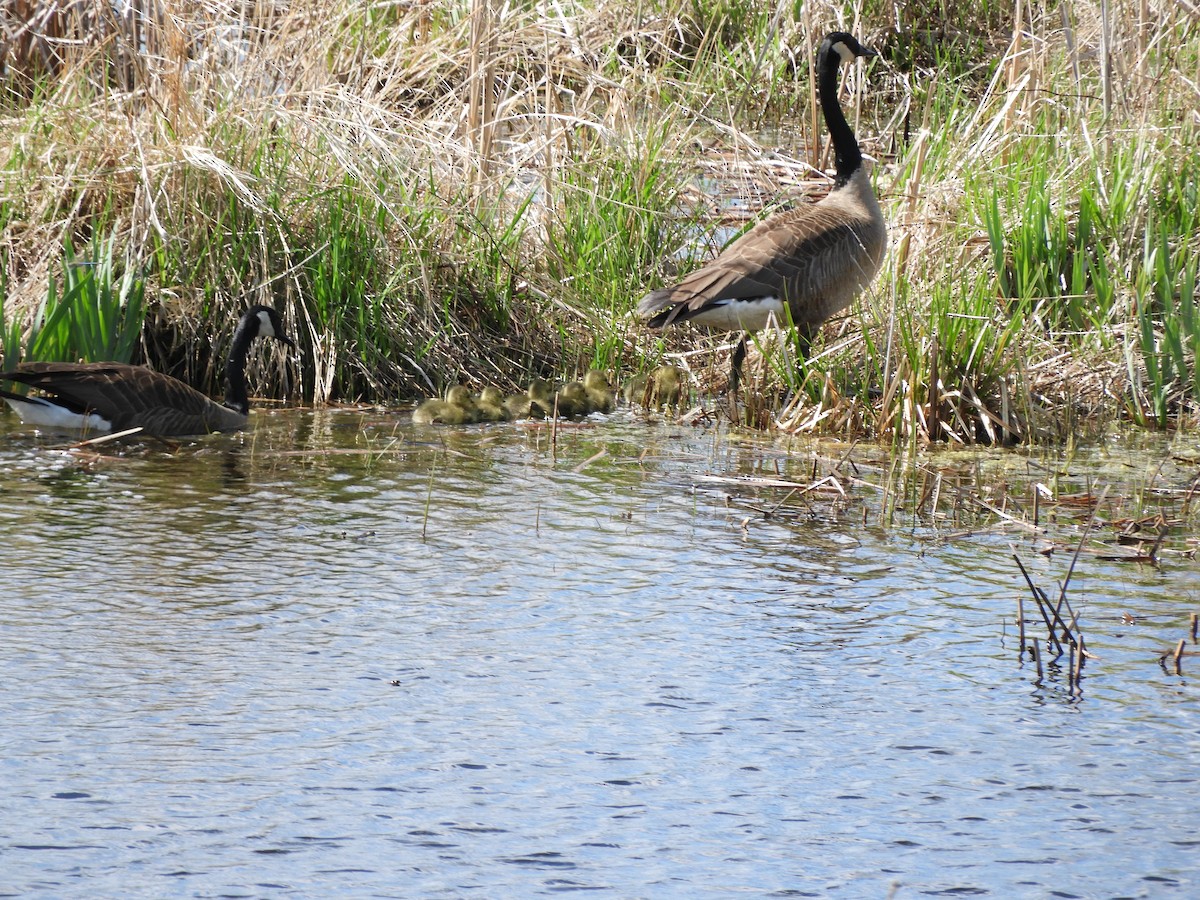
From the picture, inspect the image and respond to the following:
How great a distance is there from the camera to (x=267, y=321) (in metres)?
7.78

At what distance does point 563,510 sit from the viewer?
621 cm

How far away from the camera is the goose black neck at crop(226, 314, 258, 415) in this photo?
7785mm

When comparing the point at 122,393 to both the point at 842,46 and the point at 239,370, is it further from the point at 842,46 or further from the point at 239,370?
the point at 842,46

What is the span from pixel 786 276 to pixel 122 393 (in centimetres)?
316

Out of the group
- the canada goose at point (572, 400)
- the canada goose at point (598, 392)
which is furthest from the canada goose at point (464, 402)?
the canada goose at point (598, 392)

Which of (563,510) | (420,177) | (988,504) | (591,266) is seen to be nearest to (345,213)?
(420,177)

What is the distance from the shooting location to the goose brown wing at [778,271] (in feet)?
26.0

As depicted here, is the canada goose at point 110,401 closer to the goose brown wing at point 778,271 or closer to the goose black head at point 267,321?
the goose black head at point 267,321

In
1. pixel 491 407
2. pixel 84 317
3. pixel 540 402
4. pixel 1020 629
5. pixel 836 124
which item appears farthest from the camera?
pixel 836 124

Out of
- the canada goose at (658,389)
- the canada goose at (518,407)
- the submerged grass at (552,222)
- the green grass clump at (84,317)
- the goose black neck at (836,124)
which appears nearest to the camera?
the green grass clump at (84,317)

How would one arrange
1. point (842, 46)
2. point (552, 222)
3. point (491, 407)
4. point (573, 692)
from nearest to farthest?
point (573, 692), point (491, 407), point (552, 222), point (842, 46)

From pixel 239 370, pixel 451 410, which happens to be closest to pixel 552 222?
pixel 451 410

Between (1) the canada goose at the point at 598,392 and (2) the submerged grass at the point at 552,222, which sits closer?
(2) the submerged grass at the point at 552,222

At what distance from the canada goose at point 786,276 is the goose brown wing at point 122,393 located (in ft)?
7.31
